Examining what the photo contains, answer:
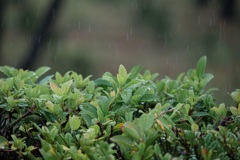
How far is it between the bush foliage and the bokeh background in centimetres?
456

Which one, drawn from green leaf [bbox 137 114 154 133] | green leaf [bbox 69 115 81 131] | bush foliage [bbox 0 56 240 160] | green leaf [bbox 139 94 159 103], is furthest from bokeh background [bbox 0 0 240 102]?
green leaf [bbox 137 114 154 133]

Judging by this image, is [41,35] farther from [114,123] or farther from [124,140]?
[124,140]

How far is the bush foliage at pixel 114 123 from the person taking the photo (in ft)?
4.78

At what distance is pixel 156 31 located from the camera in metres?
8.28

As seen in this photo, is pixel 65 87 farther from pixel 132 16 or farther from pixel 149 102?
pixel 132 16

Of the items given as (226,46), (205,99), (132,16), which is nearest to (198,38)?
(226,46)

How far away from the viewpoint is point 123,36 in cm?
899

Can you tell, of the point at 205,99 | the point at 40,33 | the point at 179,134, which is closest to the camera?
the point at 179,134

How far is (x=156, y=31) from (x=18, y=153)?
683 centimetres

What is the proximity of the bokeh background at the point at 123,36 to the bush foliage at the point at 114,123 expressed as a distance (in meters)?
4.56

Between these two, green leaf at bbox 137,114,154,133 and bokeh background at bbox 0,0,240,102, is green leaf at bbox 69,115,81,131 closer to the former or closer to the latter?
green leaf at bbox 137,114,154,133

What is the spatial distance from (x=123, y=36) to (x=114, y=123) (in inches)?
294

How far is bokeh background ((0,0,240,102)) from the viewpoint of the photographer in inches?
262

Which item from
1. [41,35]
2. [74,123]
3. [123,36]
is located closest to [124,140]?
[74,123]
